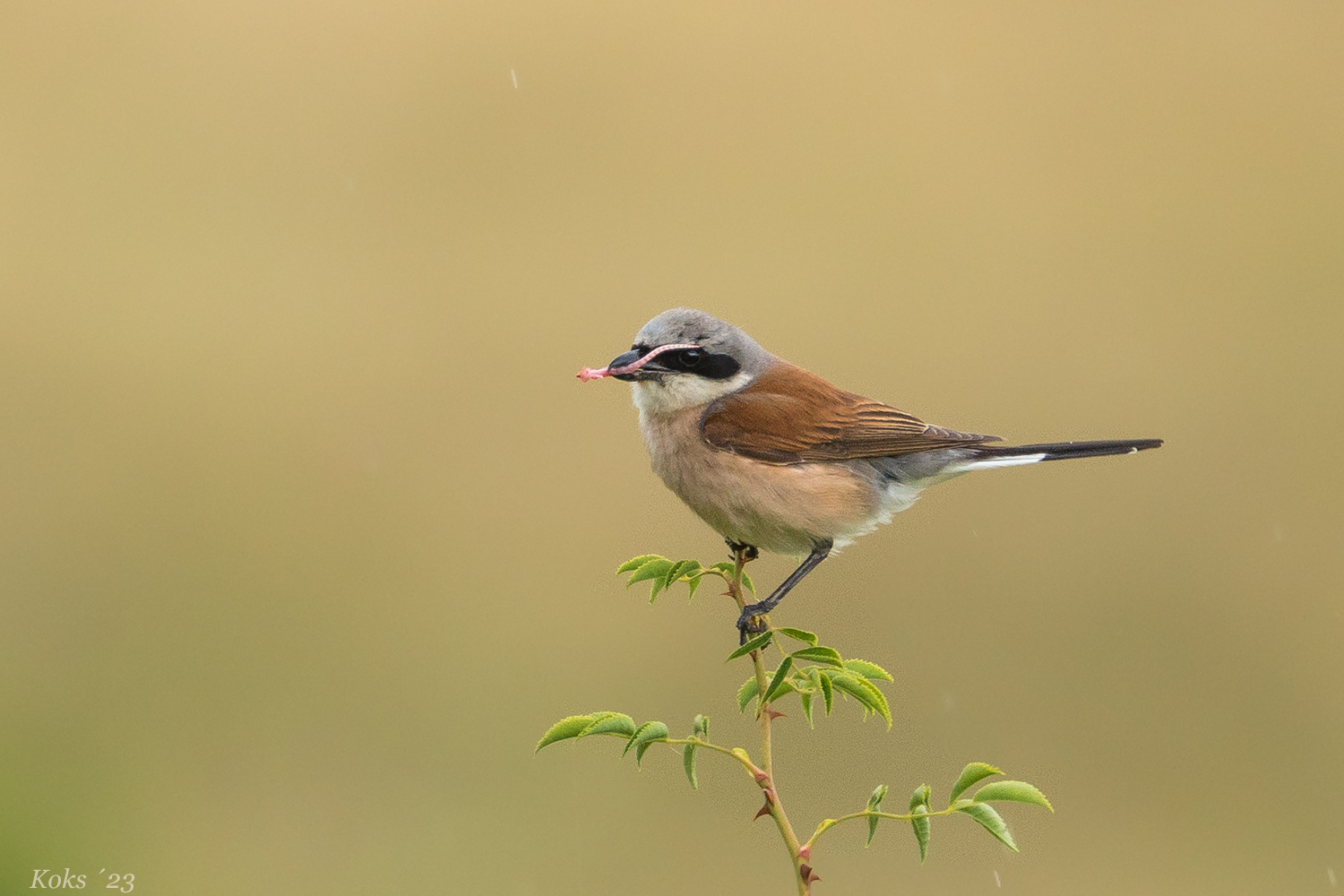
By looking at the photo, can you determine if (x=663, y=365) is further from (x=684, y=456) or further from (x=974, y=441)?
(x=974, y=441)

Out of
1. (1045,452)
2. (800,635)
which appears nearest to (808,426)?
(1045,452)

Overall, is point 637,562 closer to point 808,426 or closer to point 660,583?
point 660,583

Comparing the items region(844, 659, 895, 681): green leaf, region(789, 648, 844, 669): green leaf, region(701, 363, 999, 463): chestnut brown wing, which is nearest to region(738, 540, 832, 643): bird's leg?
region(701, 363, 999, 463): chestnut brown wing

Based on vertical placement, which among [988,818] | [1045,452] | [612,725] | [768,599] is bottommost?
[988,818]

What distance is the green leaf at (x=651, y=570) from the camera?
5.83 feet

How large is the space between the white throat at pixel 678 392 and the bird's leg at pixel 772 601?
0.38 metres

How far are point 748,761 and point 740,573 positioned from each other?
0.58m

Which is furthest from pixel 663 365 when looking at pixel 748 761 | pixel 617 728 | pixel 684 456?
pixel 748 761

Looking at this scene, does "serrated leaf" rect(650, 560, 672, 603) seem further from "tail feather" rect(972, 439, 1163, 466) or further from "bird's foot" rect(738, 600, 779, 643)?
"tail feather" rect(972, 439, 1163, 466)

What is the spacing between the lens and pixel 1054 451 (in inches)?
92.4

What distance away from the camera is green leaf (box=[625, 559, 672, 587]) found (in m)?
1.78

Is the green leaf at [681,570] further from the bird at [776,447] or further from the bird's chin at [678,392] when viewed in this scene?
the bird's chin at [678,392]

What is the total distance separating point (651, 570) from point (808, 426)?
0.85 meters

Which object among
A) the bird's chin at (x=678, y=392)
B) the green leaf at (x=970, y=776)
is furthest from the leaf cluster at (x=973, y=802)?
the bird's chin at (x=678, y=392)
